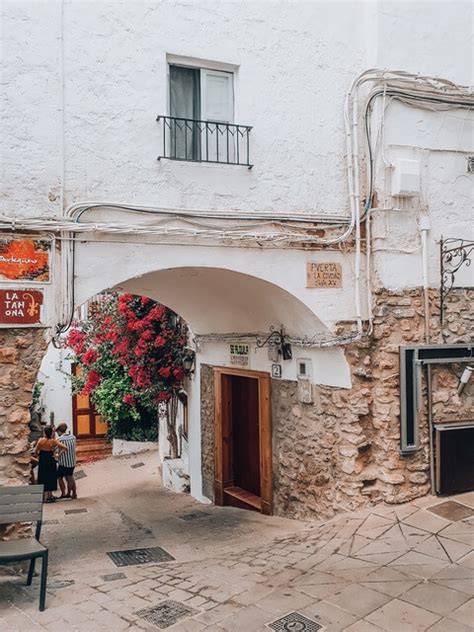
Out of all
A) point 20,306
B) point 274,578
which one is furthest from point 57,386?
point 274,578

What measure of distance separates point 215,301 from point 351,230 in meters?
2.39

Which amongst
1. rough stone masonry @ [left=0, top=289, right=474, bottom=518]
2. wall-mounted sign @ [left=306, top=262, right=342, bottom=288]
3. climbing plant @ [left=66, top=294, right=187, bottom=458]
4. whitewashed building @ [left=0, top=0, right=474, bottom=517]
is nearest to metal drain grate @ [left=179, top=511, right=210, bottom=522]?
whitewashed building @ [left=0, top=0, right=474, bottom=517]

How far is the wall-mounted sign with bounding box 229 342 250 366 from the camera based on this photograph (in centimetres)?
804

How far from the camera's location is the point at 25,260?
500 cm

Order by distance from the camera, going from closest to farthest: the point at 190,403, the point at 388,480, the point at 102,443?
1. the point at 388,480
2. the point at 190,403
3. the point at 102,443

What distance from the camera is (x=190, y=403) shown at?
9.93 m

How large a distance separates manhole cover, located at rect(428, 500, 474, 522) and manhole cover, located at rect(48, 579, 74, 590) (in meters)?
3.46

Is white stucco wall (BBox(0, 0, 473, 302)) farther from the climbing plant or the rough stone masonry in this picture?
the climbing plant

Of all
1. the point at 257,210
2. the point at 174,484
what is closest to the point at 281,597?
the point at 257,210

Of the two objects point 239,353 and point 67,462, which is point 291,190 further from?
point 67,462

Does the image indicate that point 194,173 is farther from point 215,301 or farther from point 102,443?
point 102,443

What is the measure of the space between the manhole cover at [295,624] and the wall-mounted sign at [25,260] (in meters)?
3.23

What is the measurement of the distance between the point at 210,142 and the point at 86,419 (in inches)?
486

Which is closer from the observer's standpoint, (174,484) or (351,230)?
(351,230)
